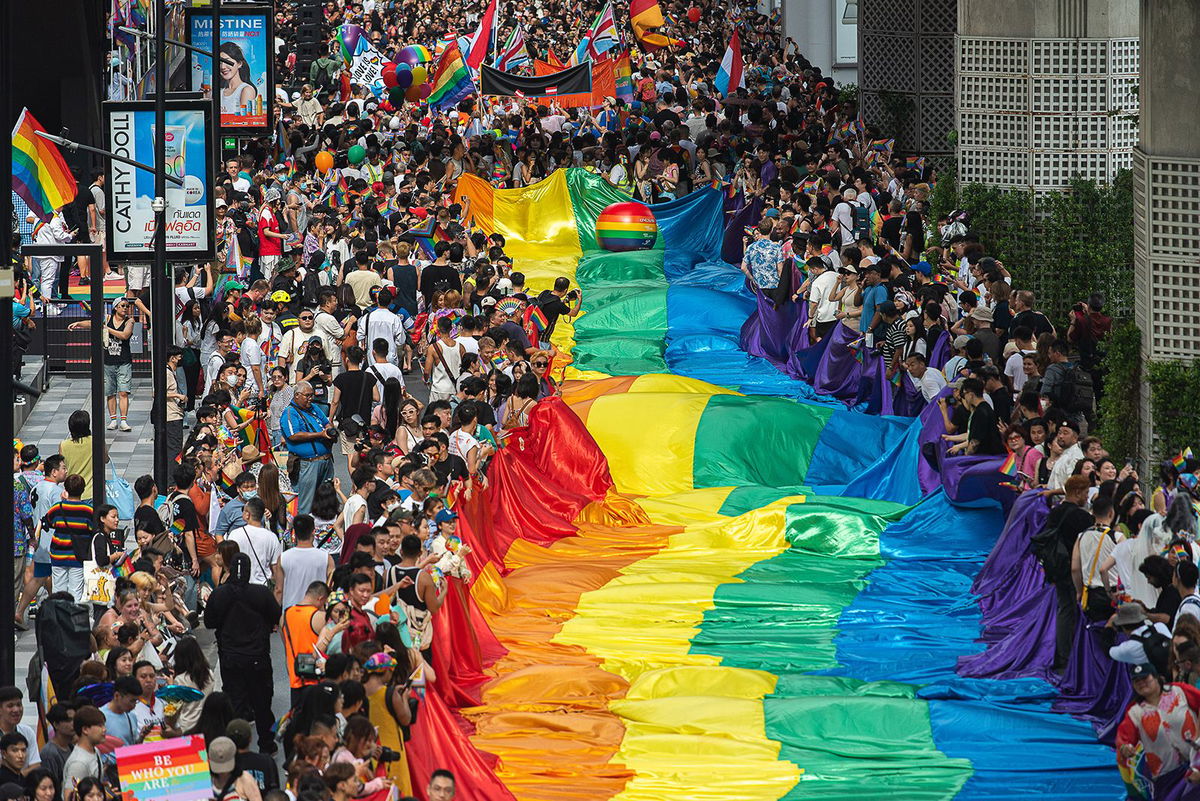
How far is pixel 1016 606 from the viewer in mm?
16438

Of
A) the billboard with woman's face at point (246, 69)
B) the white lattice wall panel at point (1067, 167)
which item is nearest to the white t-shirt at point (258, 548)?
the white lattice wall panel at point (1067, 167)

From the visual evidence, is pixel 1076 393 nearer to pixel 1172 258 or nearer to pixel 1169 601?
pixel 1172 258

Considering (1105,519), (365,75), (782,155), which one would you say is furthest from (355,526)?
(365,75)

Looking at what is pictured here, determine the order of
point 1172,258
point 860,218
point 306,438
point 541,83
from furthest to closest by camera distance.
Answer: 1. point 541,83
2. point 860,218
3. point 1172,258
4. point 306,438

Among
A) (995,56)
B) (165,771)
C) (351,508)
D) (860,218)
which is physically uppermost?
(995,56)

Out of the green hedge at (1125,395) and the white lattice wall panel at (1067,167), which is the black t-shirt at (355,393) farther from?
the white lattice wall panel at (1067,167)

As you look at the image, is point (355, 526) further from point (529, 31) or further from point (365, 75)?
point (529, 31)

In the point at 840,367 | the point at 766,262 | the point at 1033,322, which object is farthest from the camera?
the point at 766,262

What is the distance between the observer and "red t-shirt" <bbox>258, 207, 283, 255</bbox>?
27.8 meters

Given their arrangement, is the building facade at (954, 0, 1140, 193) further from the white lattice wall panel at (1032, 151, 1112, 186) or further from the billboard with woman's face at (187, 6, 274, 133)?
the billboard with woman's face at (187, 6, 274, 133)

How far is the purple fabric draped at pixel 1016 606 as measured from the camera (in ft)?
50.8

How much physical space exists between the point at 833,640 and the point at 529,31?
149 feet

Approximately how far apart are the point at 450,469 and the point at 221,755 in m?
5.64

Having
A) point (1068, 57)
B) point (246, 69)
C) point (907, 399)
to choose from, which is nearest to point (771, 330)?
point (907, 399)
